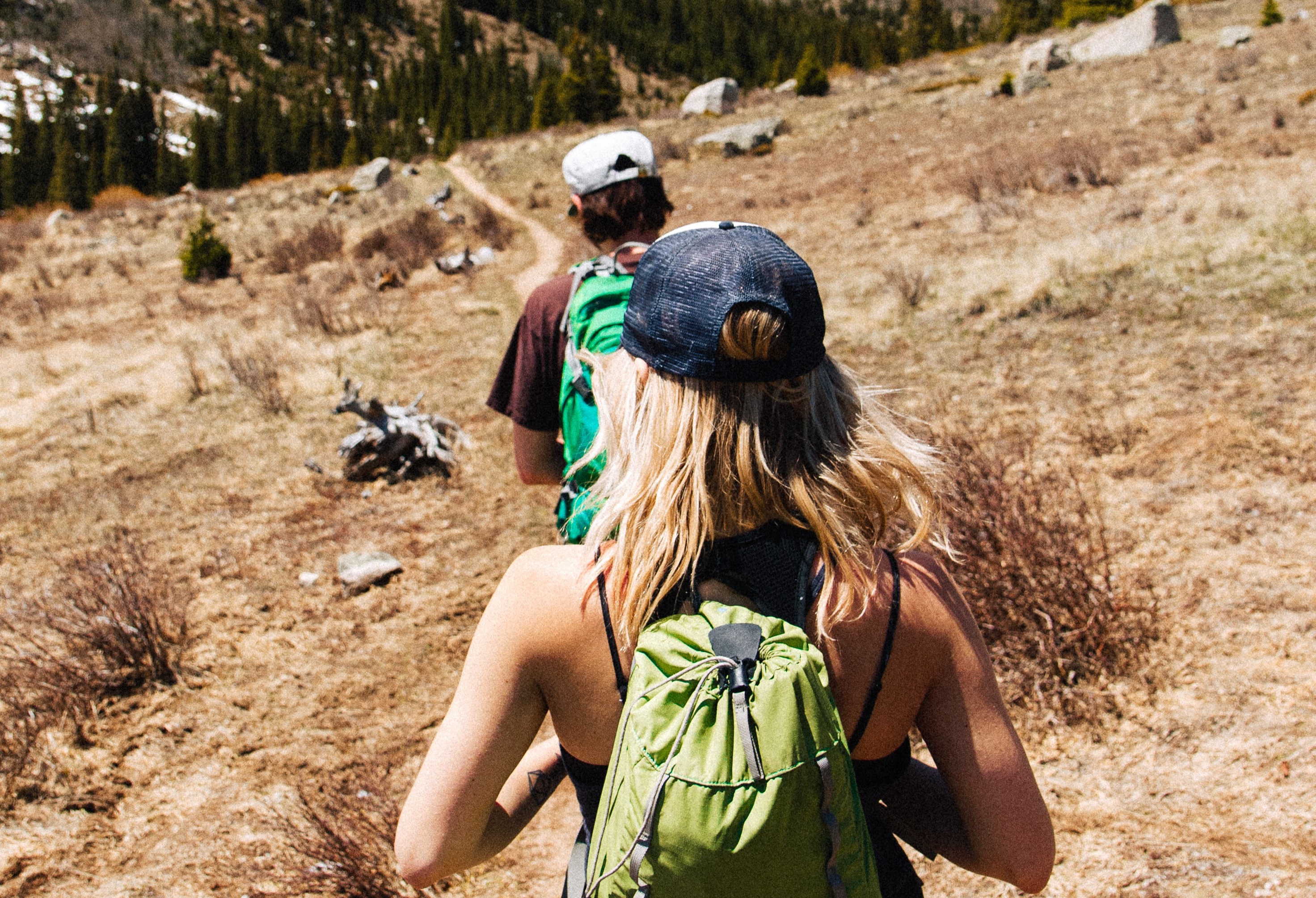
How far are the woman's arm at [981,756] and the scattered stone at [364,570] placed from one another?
4.17 m

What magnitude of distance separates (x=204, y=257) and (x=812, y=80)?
21746 millimetres

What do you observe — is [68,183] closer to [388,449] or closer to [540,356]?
[388,449]

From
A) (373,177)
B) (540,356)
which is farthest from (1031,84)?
(540,356)

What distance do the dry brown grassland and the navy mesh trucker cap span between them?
2.18 m

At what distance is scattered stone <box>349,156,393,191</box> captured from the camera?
2662cm

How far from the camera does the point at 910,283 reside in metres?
7.80

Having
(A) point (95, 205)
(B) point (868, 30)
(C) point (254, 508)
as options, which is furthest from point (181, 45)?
(C) point (254, 508)

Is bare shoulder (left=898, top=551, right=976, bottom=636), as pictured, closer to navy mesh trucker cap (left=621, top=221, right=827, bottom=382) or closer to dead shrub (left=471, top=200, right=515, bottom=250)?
navy mesh trucker cap (left=621, top=221, right=827, bottom=382)

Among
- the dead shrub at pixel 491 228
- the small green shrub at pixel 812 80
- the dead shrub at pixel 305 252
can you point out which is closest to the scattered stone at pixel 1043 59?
the small green shrub at pixel 812 80

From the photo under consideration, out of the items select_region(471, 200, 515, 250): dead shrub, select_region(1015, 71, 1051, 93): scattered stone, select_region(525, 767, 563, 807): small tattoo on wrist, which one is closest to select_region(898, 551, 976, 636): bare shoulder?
select_region(525, 767, 563, 807): small tattoo on wrist

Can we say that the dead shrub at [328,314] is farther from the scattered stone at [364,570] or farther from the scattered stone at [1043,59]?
the scattered stone at [1043,59]

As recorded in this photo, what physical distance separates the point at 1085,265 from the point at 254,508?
700cm

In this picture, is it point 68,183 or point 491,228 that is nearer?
point 491,228

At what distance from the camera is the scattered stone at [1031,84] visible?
19.0 m
